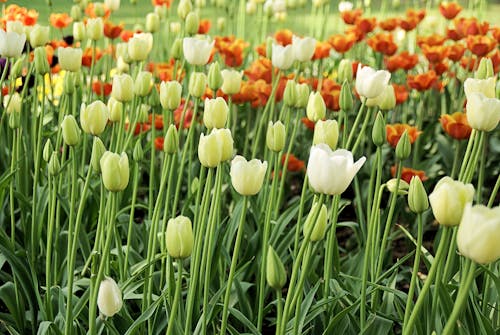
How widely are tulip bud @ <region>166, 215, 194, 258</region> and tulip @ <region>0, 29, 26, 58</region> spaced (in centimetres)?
90

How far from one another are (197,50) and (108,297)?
0.96 m

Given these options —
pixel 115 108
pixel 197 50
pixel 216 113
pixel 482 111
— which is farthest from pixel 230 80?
pixel 482 111

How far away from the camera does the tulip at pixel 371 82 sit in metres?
1.67

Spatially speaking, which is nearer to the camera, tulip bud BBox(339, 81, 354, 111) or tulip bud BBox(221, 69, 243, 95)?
tulip bud BBox(339, 81, 354, 111)

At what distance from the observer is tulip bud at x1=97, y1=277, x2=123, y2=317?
1161 millimetres

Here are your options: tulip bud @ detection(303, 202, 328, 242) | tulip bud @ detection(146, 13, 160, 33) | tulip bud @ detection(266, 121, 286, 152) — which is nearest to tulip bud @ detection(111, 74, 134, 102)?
tulip bud @ detection(266, 121, 286, 152)

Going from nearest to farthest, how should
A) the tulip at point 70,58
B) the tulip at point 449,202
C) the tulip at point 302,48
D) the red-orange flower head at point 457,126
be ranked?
the tulip at point 449,202, the tulip at point 70,58, the tulip at point 302,48, the red-orange flower head at point 457,126

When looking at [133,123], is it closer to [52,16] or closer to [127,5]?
[52,16]

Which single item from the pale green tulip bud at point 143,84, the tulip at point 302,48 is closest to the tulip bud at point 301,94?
the tulip at point 302,48

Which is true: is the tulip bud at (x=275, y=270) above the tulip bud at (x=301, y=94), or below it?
below

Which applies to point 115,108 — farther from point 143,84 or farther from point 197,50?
point 197,50

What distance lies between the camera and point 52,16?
9.79 ft

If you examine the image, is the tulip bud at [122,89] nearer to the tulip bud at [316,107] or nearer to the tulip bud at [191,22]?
the tulip bud at [316,107]

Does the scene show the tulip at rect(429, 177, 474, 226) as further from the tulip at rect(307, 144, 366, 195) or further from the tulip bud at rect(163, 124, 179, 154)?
the tulip bud at rect(163, 124, 179, 154)
